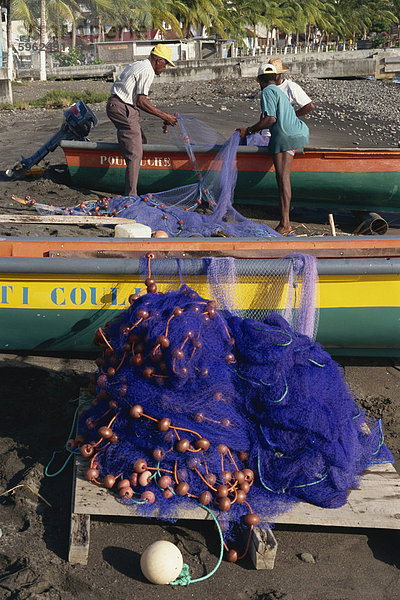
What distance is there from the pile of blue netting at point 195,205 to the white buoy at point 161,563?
12.0 ft

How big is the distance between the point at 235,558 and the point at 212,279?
2.01m

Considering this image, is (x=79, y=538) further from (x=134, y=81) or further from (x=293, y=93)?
(x=293, y=93)

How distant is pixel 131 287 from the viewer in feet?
15.6

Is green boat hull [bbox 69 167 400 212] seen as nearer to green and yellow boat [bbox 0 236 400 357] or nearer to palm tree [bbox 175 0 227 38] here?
green and yellow boat [bbox 0 236 400 357]

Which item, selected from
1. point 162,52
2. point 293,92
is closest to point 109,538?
point 162,52

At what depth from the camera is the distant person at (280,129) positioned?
7402 millimetres

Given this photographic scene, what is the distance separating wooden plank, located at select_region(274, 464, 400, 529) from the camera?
333 cm

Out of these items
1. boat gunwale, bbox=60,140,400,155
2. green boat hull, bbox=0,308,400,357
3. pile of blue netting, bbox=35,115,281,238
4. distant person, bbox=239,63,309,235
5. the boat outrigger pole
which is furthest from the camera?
the boat outrigger pole

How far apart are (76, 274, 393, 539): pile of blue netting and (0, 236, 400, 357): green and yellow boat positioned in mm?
1026

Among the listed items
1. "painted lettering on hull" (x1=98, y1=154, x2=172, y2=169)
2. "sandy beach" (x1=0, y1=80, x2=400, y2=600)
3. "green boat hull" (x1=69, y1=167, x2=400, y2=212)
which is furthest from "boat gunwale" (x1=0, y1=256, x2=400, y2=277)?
"painted lettering on hull" (x1=98, y1=154, x2=172, y2=169)

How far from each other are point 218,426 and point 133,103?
17.9ft

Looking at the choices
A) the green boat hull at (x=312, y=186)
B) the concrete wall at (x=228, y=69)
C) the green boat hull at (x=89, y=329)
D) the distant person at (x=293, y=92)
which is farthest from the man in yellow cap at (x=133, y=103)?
the concrete wall at (x=228, y=69)

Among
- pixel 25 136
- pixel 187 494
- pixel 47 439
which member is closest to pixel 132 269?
pixel 47 439

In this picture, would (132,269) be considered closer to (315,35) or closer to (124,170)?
(124,170)
